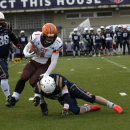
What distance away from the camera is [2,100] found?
581 cm

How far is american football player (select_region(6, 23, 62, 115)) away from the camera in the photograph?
4723 millimetres

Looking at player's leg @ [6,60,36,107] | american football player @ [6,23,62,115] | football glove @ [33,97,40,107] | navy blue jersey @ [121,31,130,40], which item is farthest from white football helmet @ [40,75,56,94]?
navy blue jersey @ [121,31,130,40]

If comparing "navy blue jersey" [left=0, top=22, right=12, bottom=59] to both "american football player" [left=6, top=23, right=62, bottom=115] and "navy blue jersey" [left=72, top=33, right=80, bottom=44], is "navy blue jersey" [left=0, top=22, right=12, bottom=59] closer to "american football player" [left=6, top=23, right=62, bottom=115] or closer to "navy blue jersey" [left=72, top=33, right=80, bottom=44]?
"american football player" [left=6, top=23, right=62, bottom=115]

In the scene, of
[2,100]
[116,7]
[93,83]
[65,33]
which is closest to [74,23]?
[65,33]

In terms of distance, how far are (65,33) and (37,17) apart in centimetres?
302

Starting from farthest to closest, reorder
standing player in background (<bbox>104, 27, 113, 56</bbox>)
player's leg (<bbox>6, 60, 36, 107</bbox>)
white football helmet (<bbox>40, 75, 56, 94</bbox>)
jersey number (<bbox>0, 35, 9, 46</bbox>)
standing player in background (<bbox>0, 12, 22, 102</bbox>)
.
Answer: standing player in background (<bbox>104, 27, 113, 56</bbox>) < jersey number (<bbox>0, 35, 9, 46</bbox>) < standing player in background (<bbox>0, 12, 22, 102</bbox>) < player's leg (<bbox>6, 60, 36, 107</bbox>) < white football helmet (<bbox>40, 75, 56, 94</bbox>)

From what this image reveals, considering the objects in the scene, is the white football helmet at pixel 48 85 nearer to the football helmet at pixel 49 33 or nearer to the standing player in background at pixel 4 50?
the football helmet at pixel 49 33

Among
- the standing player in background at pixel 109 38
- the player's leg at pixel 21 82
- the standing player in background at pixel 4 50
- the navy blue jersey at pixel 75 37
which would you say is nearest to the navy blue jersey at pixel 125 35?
the standing player in background at pixel 109 38

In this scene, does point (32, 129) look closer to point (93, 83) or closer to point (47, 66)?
point (47, 66)

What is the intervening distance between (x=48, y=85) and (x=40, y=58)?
3.63 ft

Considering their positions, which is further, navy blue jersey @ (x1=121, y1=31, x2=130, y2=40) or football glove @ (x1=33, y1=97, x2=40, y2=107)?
navy blue jersey @ (x1=121, y1=31, x2=130, y2=40)

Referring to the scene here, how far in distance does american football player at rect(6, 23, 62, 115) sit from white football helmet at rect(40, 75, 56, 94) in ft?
1.85

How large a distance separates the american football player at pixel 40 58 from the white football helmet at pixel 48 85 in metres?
0.56

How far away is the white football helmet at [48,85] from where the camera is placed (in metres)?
4.07
